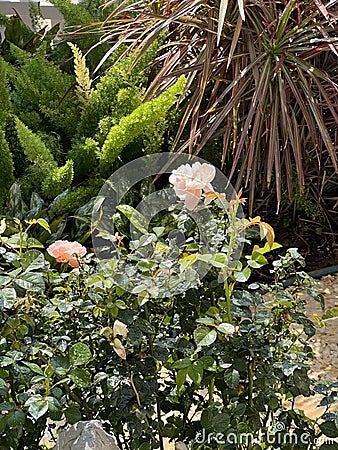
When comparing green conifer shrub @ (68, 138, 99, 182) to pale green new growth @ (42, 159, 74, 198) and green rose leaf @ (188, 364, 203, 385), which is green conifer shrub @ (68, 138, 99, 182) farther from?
green rose leaf @ (188, 364, 203, 385)

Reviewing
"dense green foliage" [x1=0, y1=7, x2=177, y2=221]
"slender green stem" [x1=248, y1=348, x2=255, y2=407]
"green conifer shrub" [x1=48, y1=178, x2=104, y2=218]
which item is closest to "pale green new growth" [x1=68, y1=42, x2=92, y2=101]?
"dense green foliage" [x1=0, y1=7, x2=177, y2=221]

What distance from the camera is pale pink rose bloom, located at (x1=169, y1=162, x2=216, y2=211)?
121cm

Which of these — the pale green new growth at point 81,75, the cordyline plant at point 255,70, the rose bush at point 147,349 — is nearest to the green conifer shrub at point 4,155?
the pale green new growth at point 81,75

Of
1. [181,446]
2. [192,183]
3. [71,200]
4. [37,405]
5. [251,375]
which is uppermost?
[192,183]

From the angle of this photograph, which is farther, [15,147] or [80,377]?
[15,147]

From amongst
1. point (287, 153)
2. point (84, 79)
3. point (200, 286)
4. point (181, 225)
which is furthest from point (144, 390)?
point (84, 79)

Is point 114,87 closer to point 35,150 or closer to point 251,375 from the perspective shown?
point 35,150

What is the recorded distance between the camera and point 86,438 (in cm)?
100

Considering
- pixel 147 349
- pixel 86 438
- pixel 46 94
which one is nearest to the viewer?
pixel 86 438

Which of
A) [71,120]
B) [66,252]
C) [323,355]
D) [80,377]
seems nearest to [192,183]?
[66,252]

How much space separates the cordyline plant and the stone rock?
122 centimetres

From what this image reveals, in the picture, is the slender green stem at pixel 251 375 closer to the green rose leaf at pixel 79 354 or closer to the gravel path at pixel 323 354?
the green rose leaf at pixel 79 354
